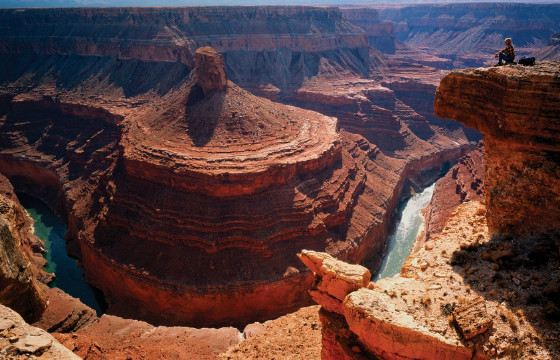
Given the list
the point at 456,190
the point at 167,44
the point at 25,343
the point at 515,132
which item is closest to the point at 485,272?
the point at 515,132

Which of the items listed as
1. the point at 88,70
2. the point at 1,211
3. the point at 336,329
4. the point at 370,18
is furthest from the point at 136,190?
the point at 370,18

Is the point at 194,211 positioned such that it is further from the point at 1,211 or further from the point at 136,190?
the point at 1,211

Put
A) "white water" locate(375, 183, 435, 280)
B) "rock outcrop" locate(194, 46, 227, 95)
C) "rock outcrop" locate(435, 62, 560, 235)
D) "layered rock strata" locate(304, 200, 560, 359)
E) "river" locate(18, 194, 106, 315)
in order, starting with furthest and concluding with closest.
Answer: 1. "rock outcrop" locate(194, 46, 227, 95)
2. "white water" locate(375, 183, 435, 280)
3. "river" locate(18, 194, 106, 315)
4. "rock outcrop" locate(435, 62, 560, 235)
5. "layered rock strata" locate(304, 200, 560, 359)

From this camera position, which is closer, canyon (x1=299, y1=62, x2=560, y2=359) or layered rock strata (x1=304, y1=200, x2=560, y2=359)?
layered rock strata (x1=304, y1=200, x2=560, y2=359)

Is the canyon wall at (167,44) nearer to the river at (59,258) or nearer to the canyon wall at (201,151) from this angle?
the canyon wall at (201,151)

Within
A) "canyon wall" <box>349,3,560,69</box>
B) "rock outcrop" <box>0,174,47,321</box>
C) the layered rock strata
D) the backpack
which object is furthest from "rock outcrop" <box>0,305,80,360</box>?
"canyon wall" <box>349,3,560,69</box>

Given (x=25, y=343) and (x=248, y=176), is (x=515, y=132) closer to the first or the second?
(x=25, y=343)

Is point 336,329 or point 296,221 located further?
point 296,221

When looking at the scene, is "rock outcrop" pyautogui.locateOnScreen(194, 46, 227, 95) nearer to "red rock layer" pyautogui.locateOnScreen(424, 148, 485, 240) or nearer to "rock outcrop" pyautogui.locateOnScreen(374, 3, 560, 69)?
"red rock layer" pyautogui.locateOnScreen(424, 148, 485, 240)
